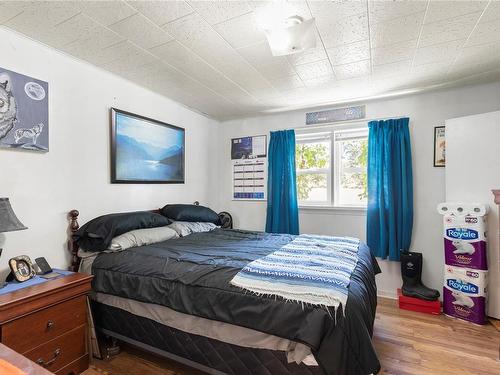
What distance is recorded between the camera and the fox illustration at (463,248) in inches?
101

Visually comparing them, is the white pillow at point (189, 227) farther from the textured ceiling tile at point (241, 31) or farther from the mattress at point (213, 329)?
the textured ceiling tile at point (241, 31)

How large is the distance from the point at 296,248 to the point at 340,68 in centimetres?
174

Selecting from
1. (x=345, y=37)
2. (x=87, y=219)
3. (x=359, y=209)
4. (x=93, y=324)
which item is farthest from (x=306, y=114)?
(x=93, y=324)

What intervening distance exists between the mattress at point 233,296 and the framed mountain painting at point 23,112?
1.02m

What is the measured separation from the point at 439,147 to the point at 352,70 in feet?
4.66

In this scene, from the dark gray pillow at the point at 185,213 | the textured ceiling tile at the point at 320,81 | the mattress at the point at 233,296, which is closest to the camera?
the mattress at the point at 233,296

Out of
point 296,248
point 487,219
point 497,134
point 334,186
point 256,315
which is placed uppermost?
point 497,134

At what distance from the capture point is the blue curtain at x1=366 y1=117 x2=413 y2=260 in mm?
3080

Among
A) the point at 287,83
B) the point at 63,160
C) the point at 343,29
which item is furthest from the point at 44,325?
the point at 287,83

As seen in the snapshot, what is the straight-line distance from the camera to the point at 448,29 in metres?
1.89

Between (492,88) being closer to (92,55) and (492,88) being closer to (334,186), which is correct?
(334,186)

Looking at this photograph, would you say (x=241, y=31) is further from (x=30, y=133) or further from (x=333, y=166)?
(x=333, y=166)

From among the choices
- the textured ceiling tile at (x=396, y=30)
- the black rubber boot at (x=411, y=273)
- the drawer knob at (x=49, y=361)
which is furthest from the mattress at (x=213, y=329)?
the black rubber boot at (x=411, y=273)

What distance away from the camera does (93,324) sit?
1.95m
